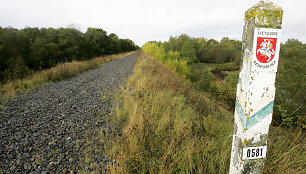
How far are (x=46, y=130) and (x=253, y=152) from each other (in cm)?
382

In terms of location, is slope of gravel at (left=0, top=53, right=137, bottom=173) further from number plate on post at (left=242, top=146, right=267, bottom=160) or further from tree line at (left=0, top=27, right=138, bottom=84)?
tree line at (left=0, top=27, right=138, bottom=84)

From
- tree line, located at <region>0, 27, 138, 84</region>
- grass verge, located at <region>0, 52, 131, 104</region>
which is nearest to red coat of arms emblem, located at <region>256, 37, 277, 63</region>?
grass verge, located at <region>0, 52, 131, 104</region>

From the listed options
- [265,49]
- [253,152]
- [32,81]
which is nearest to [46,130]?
[253,152]

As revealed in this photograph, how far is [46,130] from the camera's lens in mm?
3256

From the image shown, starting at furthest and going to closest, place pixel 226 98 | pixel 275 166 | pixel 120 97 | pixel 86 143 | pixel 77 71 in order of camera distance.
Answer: pixel 226 98 → pixel 77 71 → pixel 120 97 → pixel 86 143 → pixel 275 166

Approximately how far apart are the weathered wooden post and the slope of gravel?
7.57 feet

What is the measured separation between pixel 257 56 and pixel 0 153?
3.90 meters

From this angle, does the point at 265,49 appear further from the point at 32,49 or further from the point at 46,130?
the point at 32,49

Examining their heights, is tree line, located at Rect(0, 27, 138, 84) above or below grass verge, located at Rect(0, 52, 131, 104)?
above

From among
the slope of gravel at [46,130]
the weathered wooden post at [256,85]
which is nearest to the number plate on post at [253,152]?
the weathered wooden post at [256,85]

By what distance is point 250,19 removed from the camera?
37.9 inches

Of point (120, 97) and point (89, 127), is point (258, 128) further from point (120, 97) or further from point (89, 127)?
point (120, 97)

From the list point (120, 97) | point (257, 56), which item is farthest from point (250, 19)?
point (120, 97)

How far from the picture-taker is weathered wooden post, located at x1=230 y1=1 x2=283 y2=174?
3.05 feet
